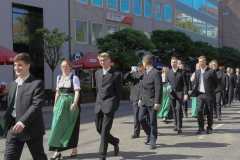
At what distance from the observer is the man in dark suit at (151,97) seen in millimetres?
8531

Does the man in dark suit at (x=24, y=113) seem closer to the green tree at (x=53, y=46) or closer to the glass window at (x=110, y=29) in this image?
the green tree at (x=53, y=46)

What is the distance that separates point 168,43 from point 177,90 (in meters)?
26.8

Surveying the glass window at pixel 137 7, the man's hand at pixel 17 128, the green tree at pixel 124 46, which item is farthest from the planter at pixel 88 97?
the man's hand at pixel 17 128

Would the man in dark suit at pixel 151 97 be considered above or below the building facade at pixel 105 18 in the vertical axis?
below

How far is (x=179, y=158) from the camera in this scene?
25.0 feet

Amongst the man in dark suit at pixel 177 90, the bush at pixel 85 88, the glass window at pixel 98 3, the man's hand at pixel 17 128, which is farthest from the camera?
the glass window at pixel 98 3

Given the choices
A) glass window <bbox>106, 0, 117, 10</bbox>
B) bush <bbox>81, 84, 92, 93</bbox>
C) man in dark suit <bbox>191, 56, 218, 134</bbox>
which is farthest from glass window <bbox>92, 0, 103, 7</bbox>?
man in dark suit <bbox>191, 56, 218, 134</bbox>

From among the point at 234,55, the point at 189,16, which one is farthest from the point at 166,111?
the point at 234,55

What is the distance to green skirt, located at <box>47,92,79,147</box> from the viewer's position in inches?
292

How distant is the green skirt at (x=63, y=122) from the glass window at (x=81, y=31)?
24576mm

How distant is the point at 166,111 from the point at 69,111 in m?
5.93

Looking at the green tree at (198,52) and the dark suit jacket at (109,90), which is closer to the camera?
the dark suit jacket at (109,90)

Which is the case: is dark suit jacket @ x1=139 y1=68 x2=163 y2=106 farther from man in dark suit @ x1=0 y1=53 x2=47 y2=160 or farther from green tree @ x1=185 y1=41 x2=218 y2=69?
green tree @ x1=185 y1=41 x2=218 y2=69

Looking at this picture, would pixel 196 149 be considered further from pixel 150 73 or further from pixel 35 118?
pixel 35 118
